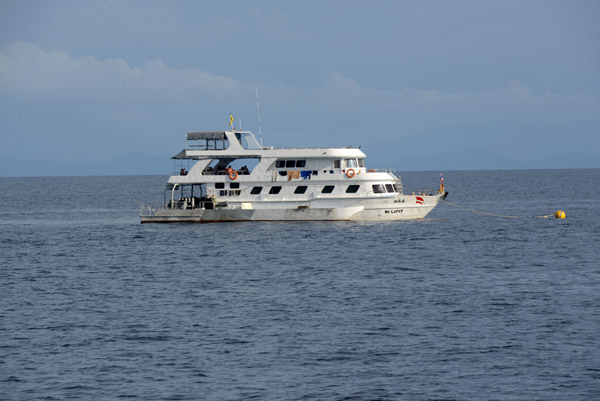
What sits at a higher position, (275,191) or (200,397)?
(275,191)

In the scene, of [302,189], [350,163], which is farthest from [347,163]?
[302,189]

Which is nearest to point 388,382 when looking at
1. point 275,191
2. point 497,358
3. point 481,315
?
point 497,358

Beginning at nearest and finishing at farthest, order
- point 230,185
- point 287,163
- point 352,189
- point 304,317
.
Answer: point 304,317
point 352,189
point 287,163
point 230,185

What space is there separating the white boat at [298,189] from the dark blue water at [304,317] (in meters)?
3.78

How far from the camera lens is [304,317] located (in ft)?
99.5

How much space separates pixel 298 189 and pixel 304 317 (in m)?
29.6

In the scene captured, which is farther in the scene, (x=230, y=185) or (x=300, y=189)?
(x=230, y=185)

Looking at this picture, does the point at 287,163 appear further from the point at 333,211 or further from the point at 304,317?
the point at 304,317

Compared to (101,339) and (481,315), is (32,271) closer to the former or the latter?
(101,339)

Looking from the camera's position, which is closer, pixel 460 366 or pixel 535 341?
pixel 460 366

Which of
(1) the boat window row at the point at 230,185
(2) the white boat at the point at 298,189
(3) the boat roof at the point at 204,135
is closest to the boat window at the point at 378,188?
(2) the white boat at the point at 298,189

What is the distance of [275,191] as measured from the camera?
60000mm

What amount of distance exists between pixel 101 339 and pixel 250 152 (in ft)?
115

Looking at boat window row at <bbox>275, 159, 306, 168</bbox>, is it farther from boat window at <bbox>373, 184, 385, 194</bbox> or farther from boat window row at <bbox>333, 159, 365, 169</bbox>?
boat window at <bbox>373, 184, 385, 194</bbox>
